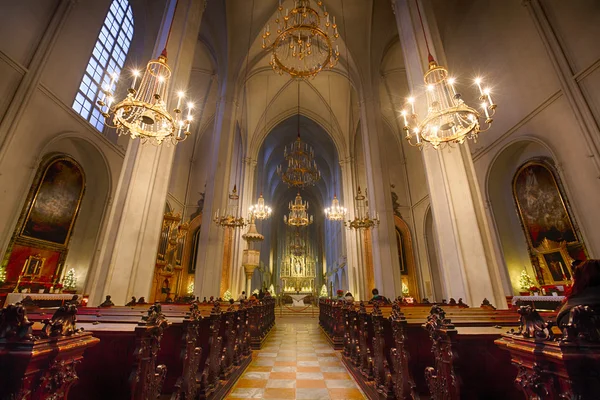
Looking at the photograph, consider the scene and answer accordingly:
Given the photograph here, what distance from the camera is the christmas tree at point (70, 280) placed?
866 centimetres

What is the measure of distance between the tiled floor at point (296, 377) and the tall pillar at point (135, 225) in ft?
8.87

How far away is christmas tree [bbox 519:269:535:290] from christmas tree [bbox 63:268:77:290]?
15.0 m

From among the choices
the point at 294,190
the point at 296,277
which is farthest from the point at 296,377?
the point at 294,190

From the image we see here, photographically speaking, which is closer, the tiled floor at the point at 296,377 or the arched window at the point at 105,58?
the tiled floor at the point at 296,377

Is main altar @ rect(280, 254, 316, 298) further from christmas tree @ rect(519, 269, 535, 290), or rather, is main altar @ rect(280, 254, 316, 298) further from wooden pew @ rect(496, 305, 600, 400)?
wooden pew @ rect(496, 305, 600, 400)

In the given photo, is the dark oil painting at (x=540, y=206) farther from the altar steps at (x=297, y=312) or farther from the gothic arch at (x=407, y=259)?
the altar steps at (x=297, y=312)

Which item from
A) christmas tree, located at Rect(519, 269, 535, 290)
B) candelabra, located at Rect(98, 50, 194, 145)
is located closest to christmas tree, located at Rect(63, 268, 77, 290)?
candelabra, located at Rect(98, 50, 194, 145)

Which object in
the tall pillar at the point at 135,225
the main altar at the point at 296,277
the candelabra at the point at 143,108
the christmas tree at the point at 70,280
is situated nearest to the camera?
the candelabra at the point at 143,108

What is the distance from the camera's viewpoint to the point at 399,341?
233 cm

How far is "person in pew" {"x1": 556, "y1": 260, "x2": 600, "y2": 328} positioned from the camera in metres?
1.74

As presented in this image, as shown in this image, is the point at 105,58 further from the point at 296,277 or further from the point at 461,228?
the point at 296,277

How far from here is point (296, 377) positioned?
3555mm

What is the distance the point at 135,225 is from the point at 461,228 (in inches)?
246

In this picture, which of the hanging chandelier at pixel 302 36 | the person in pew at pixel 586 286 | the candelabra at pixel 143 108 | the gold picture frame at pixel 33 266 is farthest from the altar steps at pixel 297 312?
the person in pew at pixel 586 286
